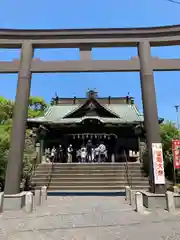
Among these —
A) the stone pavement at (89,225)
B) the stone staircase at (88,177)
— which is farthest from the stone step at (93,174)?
the stone pavement at (89,225)

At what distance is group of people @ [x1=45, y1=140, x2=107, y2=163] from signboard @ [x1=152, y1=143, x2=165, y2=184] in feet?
31.9

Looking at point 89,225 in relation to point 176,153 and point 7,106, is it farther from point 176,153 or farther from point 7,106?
point 7,106

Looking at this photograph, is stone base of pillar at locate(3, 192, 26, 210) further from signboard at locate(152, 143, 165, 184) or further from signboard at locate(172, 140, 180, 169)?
signboard at locate(172, 140, 180, 169)

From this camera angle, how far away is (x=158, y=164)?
7.43m

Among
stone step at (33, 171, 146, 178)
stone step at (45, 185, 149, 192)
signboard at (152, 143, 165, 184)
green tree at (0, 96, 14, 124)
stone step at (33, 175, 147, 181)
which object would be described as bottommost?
stone step at (45, 185, 149, 192)

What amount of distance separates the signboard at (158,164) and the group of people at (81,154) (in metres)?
9.72

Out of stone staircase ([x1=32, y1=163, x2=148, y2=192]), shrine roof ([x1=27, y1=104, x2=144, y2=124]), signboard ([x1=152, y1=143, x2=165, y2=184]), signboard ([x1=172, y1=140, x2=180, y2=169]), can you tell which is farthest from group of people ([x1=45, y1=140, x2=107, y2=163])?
signboard ([x1=152, y1=143, x2=165, y2=184])

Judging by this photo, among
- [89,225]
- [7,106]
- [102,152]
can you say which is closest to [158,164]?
[89,225]

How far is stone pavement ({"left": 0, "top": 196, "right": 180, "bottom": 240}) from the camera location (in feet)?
14.9

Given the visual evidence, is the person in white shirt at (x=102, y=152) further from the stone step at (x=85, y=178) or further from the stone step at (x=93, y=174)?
the stone step at (x=85, y=178)

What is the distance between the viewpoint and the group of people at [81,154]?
17.1m

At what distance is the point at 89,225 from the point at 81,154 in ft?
39.0

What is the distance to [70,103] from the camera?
26.5 m

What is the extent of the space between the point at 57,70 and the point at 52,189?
7.55 m
